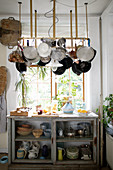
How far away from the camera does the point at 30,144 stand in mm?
2895

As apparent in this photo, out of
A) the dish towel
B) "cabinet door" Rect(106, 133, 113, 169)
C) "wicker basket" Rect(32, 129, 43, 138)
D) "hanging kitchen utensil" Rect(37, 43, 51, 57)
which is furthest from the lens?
the dish towel

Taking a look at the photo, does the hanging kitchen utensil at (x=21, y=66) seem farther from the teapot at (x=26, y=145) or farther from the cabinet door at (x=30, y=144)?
the teapot at (x=26, y=145)

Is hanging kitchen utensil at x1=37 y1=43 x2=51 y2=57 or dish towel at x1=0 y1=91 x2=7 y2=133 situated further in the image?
dish towel at x1=0 y1=91 x2=7 y2=133

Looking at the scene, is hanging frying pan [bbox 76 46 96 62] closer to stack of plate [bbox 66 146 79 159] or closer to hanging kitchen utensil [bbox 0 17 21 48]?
hanging kitchen utensil [bbox 0 17 21 48]

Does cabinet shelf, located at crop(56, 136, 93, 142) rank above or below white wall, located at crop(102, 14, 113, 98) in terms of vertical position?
below

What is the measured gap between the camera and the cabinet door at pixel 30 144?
2.69 meters

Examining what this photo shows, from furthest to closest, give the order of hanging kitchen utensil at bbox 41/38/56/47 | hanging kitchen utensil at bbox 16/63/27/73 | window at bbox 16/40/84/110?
window at bbox 16/40/84/110 < hanging kitchen utensil at bbox 16/63/27/73 < hanging kitchen utensil at bbox 41/38/56/47

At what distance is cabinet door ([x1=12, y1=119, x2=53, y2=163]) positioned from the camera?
2.69 metres

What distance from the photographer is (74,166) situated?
8.50ft

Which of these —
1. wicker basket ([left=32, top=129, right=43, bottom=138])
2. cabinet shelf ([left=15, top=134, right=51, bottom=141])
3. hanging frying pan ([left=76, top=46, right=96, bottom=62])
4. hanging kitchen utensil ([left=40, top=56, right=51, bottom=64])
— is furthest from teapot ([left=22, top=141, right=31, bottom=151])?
hanging frying pan ([left=76, top=46, right=96, bottom=62])

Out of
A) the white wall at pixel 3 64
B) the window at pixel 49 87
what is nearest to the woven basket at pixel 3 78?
the white wall at pixel 3 64

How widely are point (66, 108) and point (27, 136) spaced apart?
0.88 meters

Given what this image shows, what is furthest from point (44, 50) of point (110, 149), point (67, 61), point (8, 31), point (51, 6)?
point (110, 149)

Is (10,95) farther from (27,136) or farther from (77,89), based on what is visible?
(77,89)
